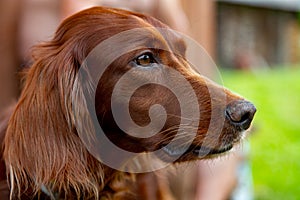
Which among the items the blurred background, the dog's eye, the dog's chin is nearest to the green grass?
the blurred background

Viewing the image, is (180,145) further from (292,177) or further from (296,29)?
(296,29)

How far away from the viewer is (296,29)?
10.8m

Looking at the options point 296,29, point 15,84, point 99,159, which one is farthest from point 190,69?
point 296,29

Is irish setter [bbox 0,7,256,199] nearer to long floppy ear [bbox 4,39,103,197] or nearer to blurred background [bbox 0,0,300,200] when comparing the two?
long floppy ear [bbox 4,39,103,197]

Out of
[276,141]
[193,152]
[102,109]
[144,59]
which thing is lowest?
[276,141]

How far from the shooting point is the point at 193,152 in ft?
6.33

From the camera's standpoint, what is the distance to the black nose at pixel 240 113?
A: 1.77 m

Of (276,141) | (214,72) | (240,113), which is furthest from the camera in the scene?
(276,141)

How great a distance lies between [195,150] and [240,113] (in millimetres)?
217

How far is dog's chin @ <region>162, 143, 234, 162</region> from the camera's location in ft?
6.16

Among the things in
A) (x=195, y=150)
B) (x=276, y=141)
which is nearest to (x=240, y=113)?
(x=195, y=150)

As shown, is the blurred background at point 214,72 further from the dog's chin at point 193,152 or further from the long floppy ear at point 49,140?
the dog's chin at point 193,152

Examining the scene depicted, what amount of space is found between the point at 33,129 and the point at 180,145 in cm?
43

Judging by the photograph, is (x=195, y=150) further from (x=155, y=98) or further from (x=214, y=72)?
(x=214, y=72)
